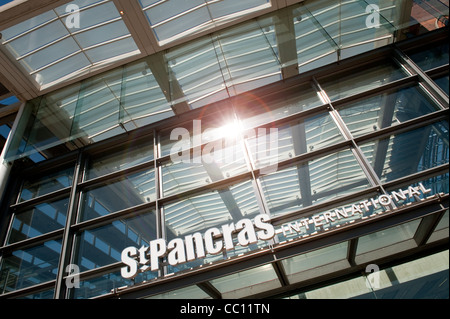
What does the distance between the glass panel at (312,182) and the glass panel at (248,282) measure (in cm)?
125

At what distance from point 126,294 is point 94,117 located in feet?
19.1

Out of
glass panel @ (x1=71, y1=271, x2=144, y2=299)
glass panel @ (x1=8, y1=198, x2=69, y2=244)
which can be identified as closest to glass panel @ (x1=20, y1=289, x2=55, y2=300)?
glass panel @ (x1=71, y1=271, x2=144, y2=299)

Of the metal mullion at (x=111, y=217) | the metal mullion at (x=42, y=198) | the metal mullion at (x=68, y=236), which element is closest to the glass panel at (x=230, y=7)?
the metal mullion at (x=68, y=236)

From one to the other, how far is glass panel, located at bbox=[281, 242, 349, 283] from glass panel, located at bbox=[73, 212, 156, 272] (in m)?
3.09

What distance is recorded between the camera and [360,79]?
9453 millimetres

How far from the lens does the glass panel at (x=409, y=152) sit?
686cm

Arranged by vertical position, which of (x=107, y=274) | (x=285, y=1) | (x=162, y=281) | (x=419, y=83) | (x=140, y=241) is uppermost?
(x=285, y=1)

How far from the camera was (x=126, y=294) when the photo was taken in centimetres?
688

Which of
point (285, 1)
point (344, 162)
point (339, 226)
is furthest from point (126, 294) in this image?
point (285, 1)

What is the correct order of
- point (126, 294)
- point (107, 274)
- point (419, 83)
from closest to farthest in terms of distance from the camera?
point (126, 294), point (107, 274), point (419, 83)

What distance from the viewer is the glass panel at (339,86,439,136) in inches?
314

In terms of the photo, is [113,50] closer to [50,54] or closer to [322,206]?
[50,54]

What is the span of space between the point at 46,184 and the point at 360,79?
9.64 m
